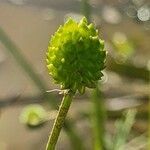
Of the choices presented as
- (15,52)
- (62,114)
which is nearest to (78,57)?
(62,114)

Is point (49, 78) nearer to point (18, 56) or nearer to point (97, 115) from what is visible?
point (18, 56)

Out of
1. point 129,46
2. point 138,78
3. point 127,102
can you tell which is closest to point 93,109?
point 127,102

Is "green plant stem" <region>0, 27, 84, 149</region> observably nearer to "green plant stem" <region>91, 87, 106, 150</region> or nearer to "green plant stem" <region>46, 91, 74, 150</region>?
"green plant stem" <region>91, 87, 106, 150</region>

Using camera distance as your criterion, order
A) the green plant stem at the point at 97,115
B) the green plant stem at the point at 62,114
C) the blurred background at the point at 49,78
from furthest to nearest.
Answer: the blurred background at the point at 49,78
the green plant stem at the point at 97,115
the green plant stem at the point at 62,114

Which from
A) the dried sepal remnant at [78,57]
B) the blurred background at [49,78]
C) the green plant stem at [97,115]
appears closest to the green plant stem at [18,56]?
the blurred background at [49,78]

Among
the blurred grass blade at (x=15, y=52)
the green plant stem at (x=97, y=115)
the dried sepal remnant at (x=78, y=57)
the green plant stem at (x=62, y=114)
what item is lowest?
the green plant stem at (x=97, y=115)

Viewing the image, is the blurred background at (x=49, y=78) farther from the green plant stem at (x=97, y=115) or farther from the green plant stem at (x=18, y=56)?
the green plant stem at (x=97, y=115)

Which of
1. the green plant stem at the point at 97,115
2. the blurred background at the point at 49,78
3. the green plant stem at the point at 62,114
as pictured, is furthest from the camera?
the blurred background at the point at 49,78
